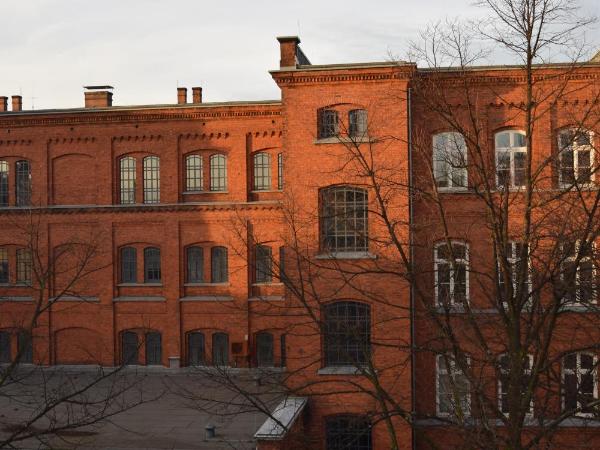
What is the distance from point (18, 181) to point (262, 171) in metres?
10.4

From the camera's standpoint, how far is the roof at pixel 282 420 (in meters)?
14.9

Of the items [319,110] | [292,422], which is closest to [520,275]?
[292,422]

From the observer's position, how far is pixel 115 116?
2819 centimetres

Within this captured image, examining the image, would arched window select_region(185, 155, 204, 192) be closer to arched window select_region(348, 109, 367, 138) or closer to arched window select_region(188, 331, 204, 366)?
arched window select_region(188, 331, 204, 366)

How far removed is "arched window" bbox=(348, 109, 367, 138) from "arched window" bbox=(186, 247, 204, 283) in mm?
11535

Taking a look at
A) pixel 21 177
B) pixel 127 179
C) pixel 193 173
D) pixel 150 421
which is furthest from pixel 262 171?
pixel 150 421

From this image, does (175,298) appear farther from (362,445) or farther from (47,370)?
(362,445)

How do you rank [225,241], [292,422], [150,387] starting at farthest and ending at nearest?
[225,241] < [150,387] < [292,422]

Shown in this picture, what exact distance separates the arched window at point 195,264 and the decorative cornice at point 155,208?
178cm

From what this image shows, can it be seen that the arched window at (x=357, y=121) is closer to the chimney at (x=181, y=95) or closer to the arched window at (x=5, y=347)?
the chimney at (x=181, y=95)

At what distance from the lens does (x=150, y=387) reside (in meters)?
25.6

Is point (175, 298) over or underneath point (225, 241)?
underneath

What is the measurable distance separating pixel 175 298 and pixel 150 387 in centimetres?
397

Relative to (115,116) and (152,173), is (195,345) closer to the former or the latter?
(152,173)
